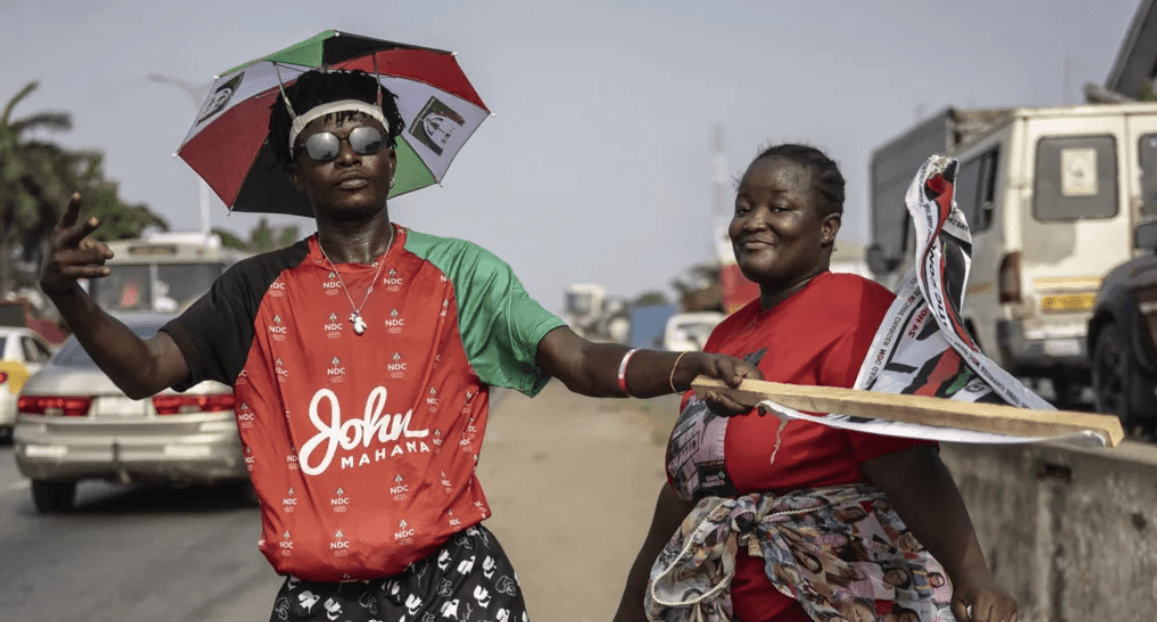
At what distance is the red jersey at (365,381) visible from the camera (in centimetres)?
239

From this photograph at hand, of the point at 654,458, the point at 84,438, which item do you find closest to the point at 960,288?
the point at 84,438

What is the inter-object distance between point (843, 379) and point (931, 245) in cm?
34

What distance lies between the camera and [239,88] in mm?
2863

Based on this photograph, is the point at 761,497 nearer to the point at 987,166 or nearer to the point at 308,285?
the point at 308,285

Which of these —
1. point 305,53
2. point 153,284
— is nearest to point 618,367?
point 305,53

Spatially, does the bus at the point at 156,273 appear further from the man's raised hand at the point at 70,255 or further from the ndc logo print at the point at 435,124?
the man's raised hand at the point at 70,255

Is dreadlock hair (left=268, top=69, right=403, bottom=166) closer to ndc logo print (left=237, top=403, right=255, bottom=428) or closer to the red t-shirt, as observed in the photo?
ndc logo print (left=237, top=403, right=255, bottom=428)

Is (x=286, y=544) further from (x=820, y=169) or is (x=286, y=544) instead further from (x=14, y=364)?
(x=14, y=364)

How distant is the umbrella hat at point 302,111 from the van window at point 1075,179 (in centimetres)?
809

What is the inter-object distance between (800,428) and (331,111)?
1.19 metres

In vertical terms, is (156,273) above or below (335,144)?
below

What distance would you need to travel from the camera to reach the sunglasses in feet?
8.45

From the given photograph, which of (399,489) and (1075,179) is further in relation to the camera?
(1075,179)

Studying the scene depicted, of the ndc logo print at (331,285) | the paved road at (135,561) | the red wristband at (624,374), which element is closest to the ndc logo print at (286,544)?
the ndc logo print at (331,285)
